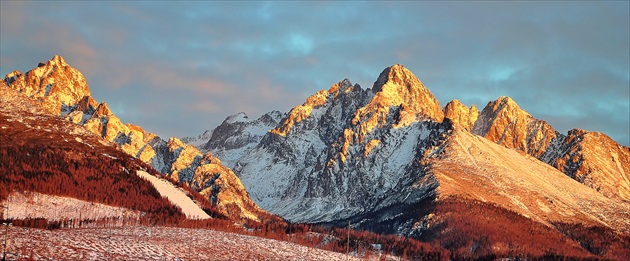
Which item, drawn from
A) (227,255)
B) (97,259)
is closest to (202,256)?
(227,255)

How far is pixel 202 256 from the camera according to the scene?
13550cm

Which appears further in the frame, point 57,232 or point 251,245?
point 251,245

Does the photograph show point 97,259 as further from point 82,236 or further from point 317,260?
point 317,260

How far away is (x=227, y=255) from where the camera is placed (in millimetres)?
141625

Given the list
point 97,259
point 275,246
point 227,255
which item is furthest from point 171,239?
point 97,259

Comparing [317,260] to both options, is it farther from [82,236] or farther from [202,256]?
[82,236]

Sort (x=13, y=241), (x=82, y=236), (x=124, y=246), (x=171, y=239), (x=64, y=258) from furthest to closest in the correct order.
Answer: (x=171, y=239)
(x=82, y=236)
(x=124, y=246)
(x=13, y=241)
(x=64, y=258)

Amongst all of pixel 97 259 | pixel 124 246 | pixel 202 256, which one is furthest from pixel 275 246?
pixel 97 259

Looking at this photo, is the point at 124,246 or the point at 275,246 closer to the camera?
the point at 124,246

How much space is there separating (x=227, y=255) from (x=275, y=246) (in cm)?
2893

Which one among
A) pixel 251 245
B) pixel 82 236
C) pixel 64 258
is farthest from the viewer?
pixel 251 245

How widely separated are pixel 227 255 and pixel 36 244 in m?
38.4

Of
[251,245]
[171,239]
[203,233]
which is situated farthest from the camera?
[203,233]

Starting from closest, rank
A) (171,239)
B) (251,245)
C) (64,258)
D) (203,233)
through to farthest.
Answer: (64,258) → (171,239) → (251,245) → (203,233)
